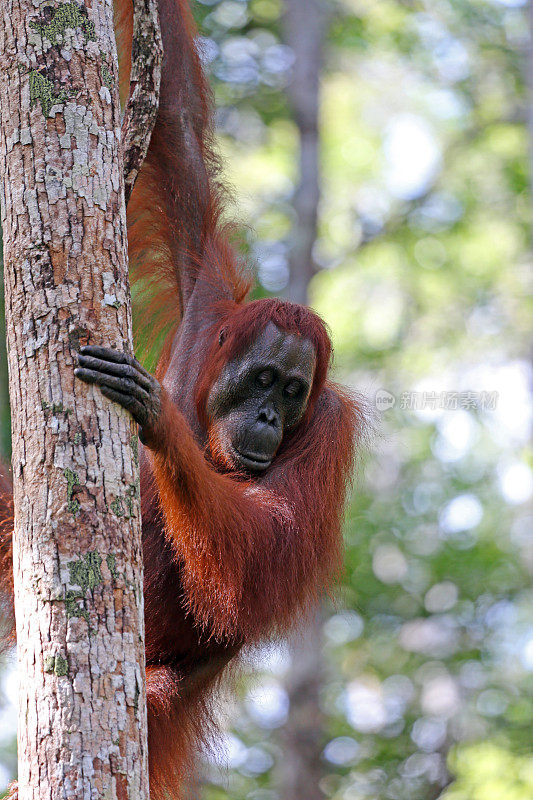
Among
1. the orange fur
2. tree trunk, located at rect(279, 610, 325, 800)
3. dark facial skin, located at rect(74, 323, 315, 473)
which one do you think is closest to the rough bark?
the orange fur

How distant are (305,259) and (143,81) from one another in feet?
21.8

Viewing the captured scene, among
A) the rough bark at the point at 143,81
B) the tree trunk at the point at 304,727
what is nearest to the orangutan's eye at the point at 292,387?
the rough bark at the point at 143,81

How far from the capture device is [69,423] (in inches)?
98.6

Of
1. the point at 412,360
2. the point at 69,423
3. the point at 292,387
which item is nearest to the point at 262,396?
the point at 292,387

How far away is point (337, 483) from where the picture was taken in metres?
4.12

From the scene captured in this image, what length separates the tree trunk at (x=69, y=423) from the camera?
235 cm

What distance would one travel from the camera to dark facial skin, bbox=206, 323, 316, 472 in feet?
13.0

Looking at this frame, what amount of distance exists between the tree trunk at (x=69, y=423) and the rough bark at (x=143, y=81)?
0.39 m

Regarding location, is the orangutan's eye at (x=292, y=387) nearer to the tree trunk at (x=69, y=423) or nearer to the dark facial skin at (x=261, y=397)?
the dark facial skin at (x=261, y=397)

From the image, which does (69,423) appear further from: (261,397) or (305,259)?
(305,259)

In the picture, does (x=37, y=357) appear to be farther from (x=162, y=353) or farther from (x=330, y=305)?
(x=330, y=305)

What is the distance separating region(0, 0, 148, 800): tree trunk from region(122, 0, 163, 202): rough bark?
1.28ft

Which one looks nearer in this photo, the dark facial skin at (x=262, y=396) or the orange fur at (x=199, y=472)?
the orange fur at (x=199, y=472)

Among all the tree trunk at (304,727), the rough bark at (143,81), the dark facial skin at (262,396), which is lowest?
the tree trunk at (304,727)
